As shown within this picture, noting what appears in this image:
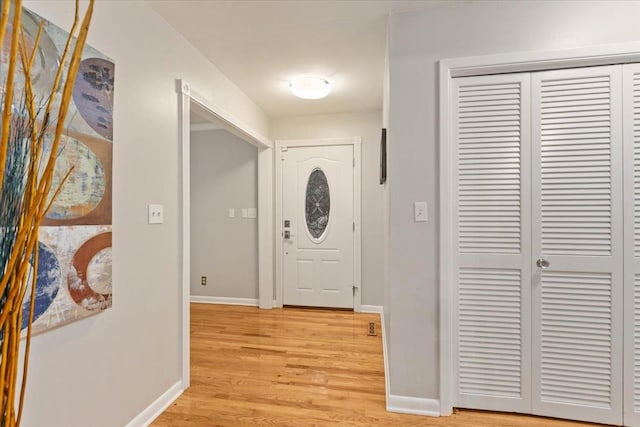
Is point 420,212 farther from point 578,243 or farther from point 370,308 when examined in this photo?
point 370,308

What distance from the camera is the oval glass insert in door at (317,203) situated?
4035 mm

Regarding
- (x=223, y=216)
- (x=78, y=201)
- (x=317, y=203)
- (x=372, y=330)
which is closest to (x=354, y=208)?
(x=317, y=203)

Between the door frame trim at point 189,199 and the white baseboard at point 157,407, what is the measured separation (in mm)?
66

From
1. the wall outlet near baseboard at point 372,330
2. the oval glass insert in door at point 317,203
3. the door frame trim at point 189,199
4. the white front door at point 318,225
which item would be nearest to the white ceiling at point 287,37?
the door frame trim at point 189,199

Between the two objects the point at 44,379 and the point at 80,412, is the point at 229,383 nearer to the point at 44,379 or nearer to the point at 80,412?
the point at 80,412

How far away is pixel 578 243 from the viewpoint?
5.91ft

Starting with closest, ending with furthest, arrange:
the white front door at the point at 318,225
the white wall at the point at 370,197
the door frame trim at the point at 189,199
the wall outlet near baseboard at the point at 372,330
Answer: the door frame trim at the point at 189,199, the wall outlet near baseboard at the point at 372,330, the white wall at the point at 370,197, the white front door at the point at 318,225

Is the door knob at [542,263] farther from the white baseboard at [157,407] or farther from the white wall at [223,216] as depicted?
the white wall at [223,216]

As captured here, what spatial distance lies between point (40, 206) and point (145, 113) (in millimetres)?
1374

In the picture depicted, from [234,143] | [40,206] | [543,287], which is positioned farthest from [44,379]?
[234,143]

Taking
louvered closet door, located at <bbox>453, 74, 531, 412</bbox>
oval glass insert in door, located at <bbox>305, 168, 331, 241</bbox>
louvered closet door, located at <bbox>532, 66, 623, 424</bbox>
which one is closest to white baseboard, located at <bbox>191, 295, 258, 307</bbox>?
oval glass insert in door, located at <bbox>305, 168, 331, 241</bbox>

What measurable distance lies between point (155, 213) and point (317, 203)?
91.3 inches

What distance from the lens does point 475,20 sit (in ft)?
6.07

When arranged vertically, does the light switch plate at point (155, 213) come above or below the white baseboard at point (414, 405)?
above
